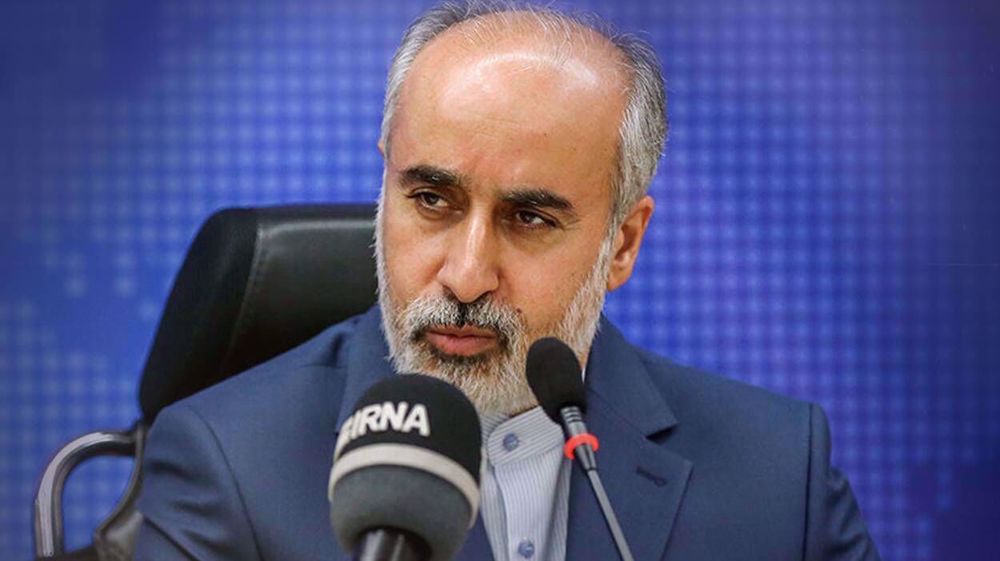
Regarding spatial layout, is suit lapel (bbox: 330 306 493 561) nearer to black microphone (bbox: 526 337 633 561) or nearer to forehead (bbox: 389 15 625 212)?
forehead (bbox: 389 15 625 212)

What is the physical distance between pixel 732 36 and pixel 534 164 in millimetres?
1253

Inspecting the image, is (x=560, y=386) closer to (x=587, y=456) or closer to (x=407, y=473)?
(x=587, y=456)

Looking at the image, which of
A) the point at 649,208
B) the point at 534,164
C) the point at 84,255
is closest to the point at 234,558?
the point at 534,164

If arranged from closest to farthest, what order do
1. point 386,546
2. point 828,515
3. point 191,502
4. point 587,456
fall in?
point 386,546 → point 587,456 → point 191,502 → point 828,515

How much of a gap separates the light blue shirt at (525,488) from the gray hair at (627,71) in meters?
0.27

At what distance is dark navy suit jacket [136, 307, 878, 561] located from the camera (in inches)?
62.7

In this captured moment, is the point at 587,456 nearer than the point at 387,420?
No

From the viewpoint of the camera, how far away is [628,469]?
169 centimetres

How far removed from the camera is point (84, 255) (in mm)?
2609

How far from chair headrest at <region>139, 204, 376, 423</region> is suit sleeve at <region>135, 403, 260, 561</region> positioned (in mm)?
183

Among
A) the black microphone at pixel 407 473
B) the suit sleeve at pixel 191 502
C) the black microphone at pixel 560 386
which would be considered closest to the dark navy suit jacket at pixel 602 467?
the suit sleeve at pixel 191 502

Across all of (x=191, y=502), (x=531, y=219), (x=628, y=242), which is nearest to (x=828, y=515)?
(x=628, y=242)

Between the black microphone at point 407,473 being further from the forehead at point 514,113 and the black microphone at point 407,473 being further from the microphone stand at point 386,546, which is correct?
the forehead at point 514,113

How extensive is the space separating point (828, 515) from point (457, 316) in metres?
0.58
